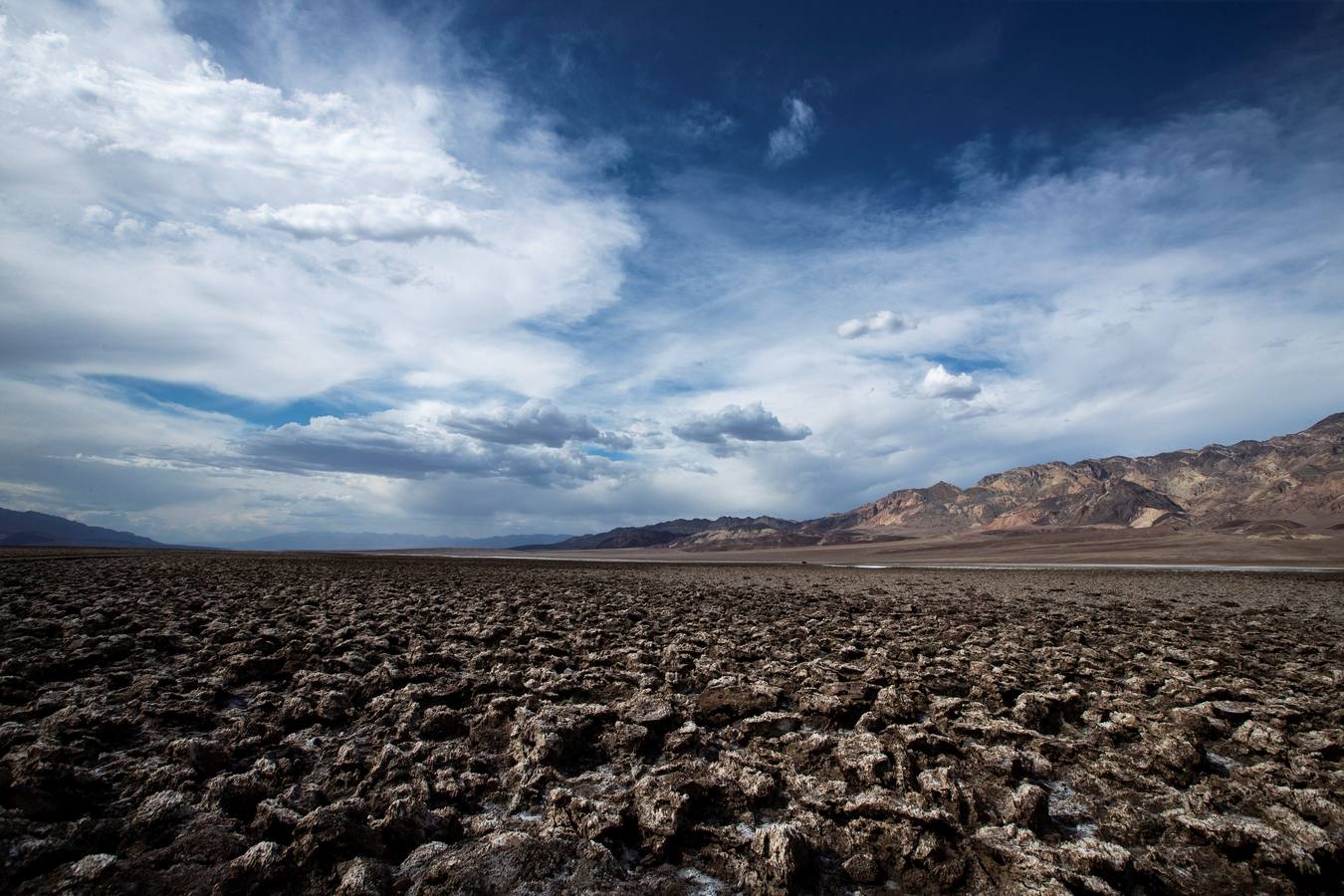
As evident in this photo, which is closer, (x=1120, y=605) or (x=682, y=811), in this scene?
(x=682, y=811)

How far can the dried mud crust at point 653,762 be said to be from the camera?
3357 millimetres

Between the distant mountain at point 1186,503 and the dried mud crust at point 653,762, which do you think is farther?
the distant mountain at point 1186,503

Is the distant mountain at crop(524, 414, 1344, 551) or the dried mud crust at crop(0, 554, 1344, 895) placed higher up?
the distant mountain at crop(524, 414, 1344, 551)

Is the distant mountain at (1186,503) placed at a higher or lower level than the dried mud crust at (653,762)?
higher

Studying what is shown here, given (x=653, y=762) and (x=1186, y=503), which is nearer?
(x=653, y=762)

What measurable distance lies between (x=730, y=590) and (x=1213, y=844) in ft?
53.7

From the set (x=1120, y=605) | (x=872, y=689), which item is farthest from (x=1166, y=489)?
(x=872, y=689)

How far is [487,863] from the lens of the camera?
3.36m

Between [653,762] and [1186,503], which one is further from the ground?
[1186,503]

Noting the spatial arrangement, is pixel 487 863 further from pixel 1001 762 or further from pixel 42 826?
pixel 1001 762

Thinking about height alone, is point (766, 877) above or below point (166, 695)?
below

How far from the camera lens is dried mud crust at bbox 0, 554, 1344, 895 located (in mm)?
3357

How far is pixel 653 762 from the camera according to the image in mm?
4887

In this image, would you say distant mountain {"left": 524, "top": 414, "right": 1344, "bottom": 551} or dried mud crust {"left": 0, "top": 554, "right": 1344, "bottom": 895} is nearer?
dried mud crust {"left": 0, "top": 554, "right": 1344, "bottom": 895}
